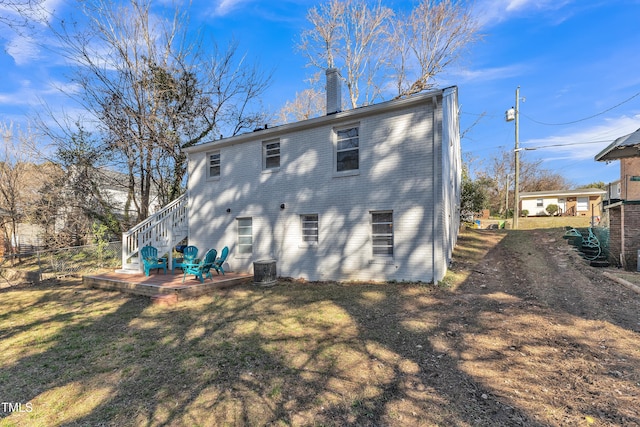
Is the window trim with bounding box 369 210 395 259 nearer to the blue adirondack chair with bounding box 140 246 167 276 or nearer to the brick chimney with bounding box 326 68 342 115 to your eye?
the brick chimney with bounding box 326 68 342 115

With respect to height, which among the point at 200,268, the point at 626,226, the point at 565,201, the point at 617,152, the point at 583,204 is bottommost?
the point at 200,268

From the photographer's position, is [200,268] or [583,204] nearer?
[200,268]

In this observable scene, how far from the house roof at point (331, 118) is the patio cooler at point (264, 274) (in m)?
4.66

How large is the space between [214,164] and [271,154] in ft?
9.70

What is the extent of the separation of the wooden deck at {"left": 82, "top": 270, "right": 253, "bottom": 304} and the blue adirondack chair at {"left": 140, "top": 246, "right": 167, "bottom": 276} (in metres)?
0.30

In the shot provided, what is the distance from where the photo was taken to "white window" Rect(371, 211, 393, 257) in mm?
9055

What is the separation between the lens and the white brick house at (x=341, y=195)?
27.9ft

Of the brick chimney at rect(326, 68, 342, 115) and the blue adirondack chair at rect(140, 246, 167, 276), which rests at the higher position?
the brick chimney at rect(326, 68, 342, 115)

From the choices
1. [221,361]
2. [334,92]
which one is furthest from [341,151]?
[221,361]

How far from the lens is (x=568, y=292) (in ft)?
23.4

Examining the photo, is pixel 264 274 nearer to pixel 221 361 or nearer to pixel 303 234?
pixel 303 234

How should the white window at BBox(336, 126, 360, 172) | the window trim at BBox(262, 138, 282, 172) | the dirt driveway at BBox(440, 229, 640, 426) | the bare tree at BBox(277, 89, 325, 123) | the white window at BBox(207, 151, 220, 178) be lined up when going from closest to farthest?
the dirt driveway at BBox(440, 229, 640, 426) < the white window at BBox(336, 126, 360, 172) < the window trim at BBox(262, 138, 282, 172) < the white window at BBox(207, 151, 220, 178) < the bare tree at BBox(277, 89, 325, 123)

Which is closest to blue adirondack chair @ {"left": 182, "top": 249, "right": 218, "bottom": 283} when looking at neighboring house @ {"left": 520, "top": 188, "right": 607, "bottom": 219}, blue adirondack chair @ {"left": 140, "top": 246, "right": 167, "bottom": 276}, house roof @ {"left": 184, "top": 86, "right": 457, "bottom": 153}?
blue adirondack chair @ {"left": 140, "top": 246, "right": 167, "bottom": 276}

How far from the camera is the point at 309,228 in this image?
1034 cm
